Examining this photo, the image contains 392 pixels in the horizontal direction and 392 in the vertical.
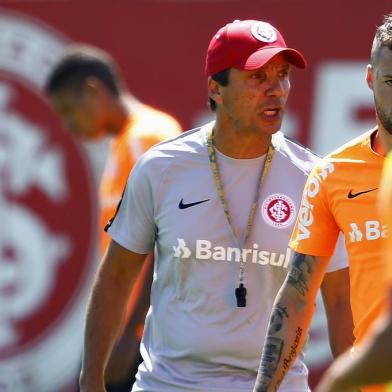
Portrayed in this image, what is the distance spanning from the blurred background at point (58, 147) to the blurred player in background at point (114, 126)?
5.53 feet

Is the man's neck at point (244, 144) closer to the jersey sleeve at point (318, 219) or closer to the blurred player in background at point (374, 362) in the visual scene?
the jersey sleeve at point (318, 219)

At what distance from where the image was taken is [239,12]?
8477mm

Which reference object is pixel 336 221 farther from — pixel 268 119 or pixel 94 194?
pixel 94 194

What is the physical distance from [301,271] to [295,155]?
2.28ft

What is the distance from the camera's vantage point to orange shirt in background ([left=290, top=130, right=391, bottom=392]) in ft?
13.1

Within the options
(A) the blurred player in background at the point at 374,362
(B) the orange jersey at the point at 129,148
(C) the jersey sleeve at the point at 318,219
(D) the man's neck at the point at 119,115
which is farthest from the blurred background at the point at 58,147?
(A) the blurred player in background at the point at 374,362

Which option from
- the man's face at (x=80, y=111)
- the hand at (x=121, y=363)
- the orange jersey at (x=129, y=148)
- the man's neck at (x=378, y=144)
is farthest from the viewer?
the man's face at (x=80, y=111)

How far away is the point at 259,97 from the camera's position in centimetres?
475

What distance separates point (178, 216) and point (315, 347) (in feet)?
12.1

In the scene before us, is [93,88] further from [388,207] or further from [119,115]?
[388,207]

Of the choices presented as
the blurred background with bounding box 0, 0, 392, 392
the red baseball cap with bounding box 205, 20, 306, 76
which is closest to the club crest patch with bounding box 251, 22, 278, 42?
the red baseball cap with bounding box 205, 20, 306, 76

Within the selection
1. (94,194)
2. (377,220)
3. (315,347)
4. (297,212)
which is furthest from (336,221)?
(94,194)

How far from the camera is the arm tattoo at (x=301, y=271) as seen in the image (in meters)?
4.27

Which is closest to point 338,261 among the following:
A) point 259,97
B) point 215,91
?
point 259,97
